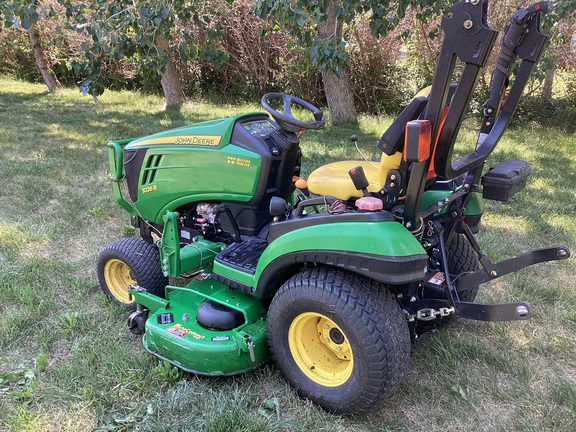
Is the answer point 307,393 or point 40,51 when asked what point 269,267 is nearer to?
point 307,393

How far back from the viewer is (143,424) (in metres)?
2.17

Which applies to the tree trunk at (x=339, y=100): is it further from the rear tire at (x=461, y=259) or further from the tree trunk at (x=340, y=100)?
the rear tire at (x=461, y=259)

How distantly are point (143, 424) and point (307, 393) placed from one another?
737 mm

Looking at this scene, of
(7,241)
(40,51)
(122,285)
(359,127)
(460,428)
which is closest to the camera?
(460,428)

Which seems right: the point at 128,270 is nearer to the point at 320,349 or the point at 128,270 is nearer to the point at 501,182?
the point at 320,349

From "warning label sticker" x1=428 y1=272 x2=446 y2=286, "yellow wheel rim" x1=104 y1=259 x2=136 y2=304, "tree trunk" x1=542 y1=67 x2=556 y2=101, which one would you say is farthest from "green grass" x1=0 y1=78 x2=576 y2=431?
"tree trunk" x1=542 y1=67 x2=556 y2=101

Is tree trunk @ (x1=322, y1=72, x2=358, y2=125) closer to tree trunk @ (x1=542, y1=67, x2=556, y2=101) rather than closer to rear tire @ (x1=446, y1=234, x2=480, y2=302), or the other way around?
tree trunk @ (x1=542, y1=67, x2=556, y2=101)

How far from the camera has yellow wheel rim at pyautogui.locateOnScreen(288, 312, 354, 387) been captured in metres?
2.23

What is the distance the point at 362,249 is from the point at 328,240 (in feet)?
0.52

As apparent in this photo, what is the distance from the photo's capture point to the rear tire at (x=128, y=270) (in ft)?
9.85

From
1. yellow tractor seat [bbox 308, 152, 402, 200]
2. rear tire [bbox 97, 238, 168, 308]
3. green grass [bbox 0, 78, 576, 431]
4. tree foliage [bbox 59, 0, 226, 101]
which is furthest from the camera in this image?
tree foliage [bbox 59, 0, 226, 101]

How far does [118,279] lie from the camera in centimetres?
324

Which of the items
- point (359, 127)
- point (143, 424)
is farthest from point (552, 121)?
point (143, 424)

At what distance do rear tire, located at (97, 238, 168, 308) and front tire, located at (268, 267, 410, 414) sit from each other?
1.02 meters
